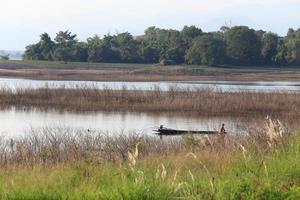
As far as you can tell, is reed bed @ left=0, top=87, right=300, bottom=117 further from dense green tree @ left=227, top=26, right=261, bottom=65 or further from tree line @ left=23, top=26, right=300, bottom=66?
dense green tree @ left=227, top=26, right=261, bottom=65

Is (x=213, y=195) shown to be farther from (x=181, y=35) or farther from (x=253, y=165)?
(x=181, y=35)

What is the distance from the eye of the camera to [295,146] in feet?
34.9

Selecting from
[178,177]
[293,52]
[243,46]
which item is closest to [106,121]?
[178,177]

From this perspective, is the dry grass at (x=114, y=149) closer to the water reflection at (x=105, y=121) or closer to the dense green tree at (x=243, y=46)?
the water reflection at (x=105, y=121)

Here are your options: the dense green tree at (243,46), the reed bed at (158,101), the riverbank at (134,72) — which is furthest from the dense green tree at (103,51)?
the reed bed at (158,101)

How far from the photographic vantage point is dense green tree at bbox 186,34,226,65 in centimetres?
8381

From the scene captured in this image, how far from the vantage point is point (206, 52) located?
8362 cm

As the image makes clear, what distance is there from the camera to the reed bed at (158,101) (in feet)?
112

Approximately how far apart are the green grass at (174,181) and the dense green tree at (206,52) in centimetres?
7316

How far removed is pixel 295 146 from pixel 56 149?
6.01 m

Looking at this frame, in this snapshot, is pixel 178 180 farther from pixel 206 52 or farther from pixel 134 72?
pixel 206 52

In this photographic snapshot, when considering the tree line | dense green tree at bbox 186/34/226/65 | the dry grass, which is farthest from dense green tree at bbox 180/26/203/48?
the dry grass

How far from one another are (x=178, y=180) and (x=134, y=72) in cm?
6549

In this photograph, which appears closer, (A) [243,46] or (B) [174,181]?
(B) [174,181]
